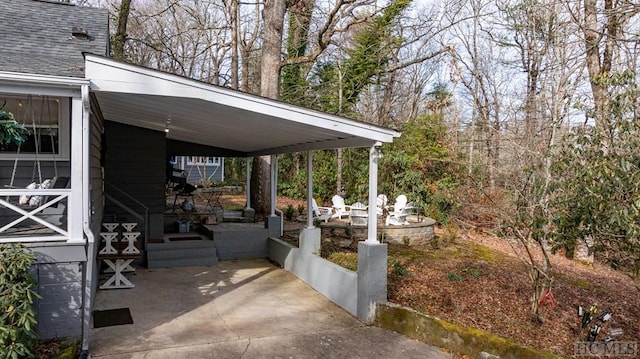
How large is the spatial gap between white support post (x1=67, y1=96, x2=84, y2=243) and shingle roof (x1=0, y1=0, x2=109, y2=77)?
43 cm

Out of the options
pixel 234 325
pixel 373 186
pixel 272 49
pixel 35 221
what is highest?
pixel 272 49

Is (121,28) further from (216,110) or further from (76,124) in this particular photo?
(76,124)

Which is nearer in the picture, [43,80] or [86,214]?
[43,80]

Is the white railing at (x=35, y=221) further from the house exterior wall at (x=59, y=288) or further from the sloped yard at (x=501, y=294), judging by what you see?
the sloped yard at (x=501, y=294)

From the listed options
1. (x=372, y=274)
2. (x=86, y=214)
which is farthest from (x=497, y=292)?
(x=86, y=214)

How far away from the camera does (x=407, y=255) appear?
28.9 feet

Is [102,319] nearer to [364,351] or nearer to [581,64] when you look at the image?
[364,351]

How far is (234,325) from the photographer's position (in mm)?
5492

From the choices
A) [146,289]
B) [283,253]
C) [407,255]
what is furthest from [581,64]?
[146,289]

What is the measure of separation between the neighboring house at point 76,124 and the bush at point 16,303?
1.21ft

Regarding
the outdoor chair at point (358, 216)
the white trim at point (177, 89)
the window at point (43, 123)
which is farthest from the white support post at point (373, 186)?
the outdoor chair at point (358, 216)

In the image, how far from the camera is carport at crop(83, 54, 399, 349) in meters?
4.67

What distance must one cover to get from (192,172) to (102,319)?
20531 mm

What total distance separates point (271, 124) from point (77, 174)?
8.16ft
